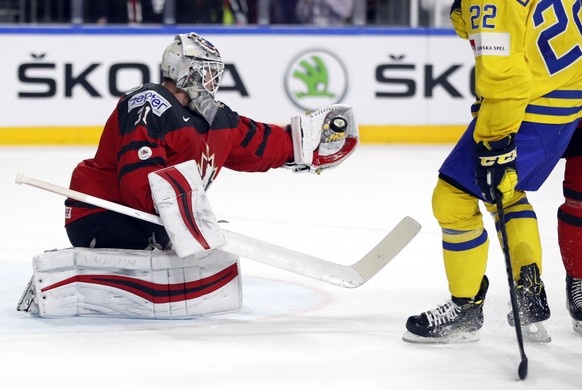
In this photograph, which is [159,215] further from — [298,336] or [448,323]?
[448,323]

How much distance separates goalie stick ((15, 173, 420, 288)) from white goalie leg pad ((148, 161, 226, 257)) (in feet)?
0.25

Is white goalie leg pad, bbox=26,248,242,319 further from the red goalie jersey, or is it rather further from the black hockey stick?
the black hockey stick

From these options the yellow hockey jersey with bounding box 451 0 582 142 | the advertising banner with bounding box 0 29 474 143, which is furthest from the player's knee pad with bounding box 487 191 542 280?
the advertising banner with bounding box 0 29 474 143

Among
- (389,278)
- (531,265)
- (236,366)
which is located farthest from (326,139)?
(236,366)

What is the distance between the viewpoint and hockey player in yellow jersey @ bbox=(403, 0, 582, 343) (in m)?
3.05

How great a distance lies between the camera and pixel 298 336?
344cm

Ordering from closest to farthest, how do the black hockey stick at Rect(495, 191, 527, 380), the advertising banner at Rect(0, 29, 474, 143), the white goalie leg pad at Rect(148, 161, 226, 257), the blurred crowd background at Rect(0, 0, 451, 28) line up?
the black hockey stick at Rect(495, 191, 527, 380)
the white goalie leg pad at Rect(148, 161, 226, 257)
the advertising banner at Rect(0, 29, 474, 143)
the blurred crowd background at Rect(0, 0, 451, 28)

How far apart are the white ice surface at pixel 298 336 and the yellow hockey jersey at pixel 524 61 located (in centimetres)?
64

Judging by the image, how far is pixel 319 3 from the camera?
893cm

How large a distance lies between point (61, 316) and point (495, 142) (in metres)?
1.44

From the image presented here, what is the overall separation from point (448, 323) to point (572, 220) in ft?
1.69

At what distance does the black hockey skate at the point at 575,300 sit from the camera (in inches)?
138

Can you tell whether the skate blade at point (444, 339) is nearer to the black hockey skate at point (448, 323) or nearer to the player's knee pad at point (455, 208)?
the black hockey skate at point (448, 323)

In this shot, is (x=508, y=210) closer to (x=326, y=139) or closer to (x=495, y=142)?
(x=495, y=142)
